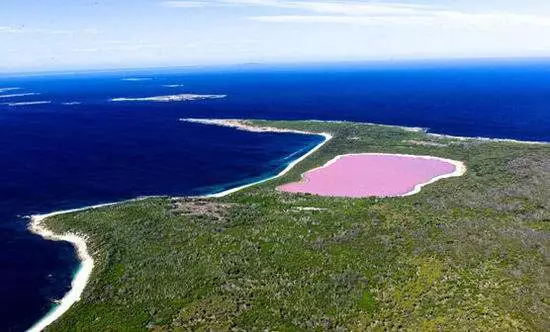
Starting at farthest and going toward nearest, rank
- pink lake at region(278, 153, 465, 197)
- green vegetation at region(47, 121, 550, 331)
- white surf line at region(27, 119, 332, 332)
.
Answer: pink lake at region(278, 153, 465, 197) → white surf line at region(27, 119, 332, 332) → green vegetation at region(47, 121, 550, 331)

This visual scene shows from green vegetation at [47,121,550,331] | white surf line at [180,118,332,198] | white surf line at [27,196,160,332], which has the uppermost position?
white surf line at [180,118,332,198]

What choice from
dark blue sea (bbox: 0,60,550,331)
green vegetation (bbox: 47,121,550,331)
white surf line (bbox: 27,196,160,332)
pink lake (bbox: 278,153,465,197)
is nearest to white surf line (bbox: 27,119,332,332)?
white surf line (bbox: 27,196,160,332)

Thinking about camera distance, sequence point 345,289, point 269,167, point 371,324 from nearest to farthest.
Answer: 1. point 371,324
2. point 345,289
3. point 269,167

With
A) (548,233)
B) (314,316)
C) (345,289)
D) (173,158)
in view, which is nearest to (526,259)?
(548,233)

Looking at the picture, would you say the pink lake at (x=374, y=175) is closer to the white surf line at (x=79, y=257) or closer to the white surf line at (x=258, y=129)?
the white surf line at (x=258, y=129)

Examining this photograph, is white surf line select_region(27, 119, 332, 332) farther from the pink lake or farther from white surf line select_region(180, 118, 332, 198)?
the pink lake

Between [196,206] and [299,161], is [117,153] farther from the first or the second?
[196,206]
